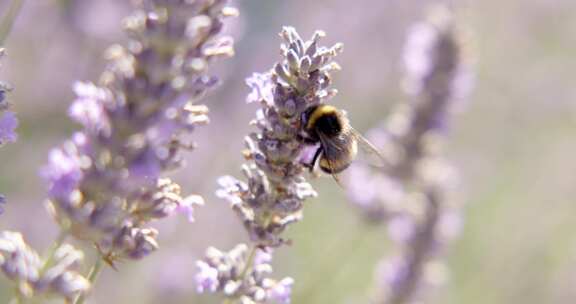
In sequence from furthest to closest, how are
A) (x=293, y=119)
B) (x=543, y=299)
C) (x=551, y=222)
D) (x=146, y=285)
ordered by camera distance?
(x=551, y=222)
(x=543, y=299)
(x=146, y=285)
(x=293, y=119)

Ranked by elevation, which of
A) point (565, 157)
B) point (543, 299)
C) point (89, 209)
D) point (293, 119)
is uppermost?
point (565, 157)

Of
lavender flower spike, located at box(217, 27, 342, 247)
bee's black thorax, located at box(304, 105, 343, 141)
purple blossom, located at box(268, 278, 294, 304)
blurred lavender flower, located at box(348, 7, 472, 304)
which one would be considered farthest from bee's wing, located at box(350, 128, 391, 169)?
blurred lavender flower, located at box(348, 7, 472, 304)

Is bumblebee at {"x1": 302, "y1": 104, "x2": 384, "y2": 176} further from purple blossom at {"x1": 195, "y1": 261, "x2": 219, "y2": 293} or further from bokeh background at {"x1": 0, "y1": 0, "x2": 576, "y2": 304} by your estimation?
bokeh background at {"x1": 0, "y1": 0, "x2": 576, "y2": 304}

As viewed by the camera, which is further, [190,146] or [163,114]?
[190,146]

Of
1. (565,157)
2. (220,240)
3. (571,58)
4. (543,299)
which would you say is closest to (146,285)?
(220,240)

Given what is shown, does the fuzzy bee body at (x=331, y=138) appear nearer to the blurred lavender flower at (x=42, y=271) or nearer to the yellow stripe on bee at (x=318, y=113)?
the yellow stripe on bee at (x=318, y=113)

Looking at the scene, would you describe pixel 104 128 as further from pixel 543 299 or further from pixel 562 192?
pixel 562 192

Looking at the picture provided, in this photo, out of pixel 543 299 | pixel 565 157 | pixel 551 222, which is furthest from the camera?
pixel 565 157

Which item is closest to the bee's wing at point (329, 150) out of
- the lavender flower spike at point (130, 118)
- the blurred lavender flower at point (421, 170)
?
the lavender flower spike at point (130, 118)
